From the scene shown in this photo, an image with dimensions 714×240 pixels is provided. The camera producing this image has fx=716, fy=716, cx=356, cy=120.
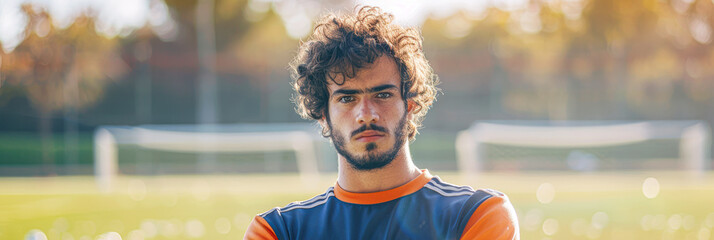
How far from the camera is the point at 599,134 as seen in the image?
21.5 meters

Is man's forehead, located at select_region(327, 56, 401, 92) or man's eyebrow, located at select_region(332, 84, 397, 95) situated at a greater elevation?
man's forehead, located at select_region(327, 56, 401, 92)

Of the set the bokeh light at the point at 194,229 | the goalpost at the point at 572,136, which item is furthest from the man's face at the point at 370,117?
the goalpost at the point at 572,136

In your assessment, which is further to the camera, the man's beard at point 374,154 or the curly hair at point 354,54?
the curly hair at point 354,54

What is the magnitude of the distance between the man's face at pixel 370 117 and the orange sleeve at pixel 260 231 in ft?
1.35

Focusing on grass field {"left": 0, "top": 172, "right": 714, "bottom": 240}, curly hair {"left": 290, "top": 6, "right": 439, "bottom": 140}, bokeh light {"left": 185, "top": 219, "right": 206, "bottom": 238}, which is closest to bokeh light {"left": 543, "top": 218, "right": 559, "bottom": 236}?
grass field {"left": 0, "top": 172, "right": 714, "bottom": 240}

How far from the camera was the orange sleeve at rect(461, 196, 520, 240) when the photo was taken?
2.40 meters

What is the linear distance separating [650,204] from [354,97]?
9655 mm

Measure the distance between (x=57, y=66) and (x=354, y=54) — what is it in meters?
29.4

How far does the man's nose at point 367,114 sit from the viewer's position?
8.30ft

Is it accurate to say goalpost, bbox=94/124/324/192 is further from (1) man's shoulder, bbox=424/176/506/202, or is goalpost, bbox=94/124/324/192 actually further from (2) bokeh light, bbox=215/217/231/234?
(1) man's shoulder, bbox=424/176/506/202

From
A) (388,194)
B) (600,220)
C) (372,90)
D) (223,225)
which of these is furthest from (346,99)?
(600,220)

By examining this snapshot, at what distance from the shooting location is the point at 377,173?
8.59 ft

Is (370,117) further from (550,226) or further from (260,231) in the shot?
(550,226)

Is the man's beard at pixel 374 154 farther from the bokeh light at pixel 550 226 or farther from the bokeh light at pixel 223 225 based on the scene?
the bokeh light at pixel 223 225
